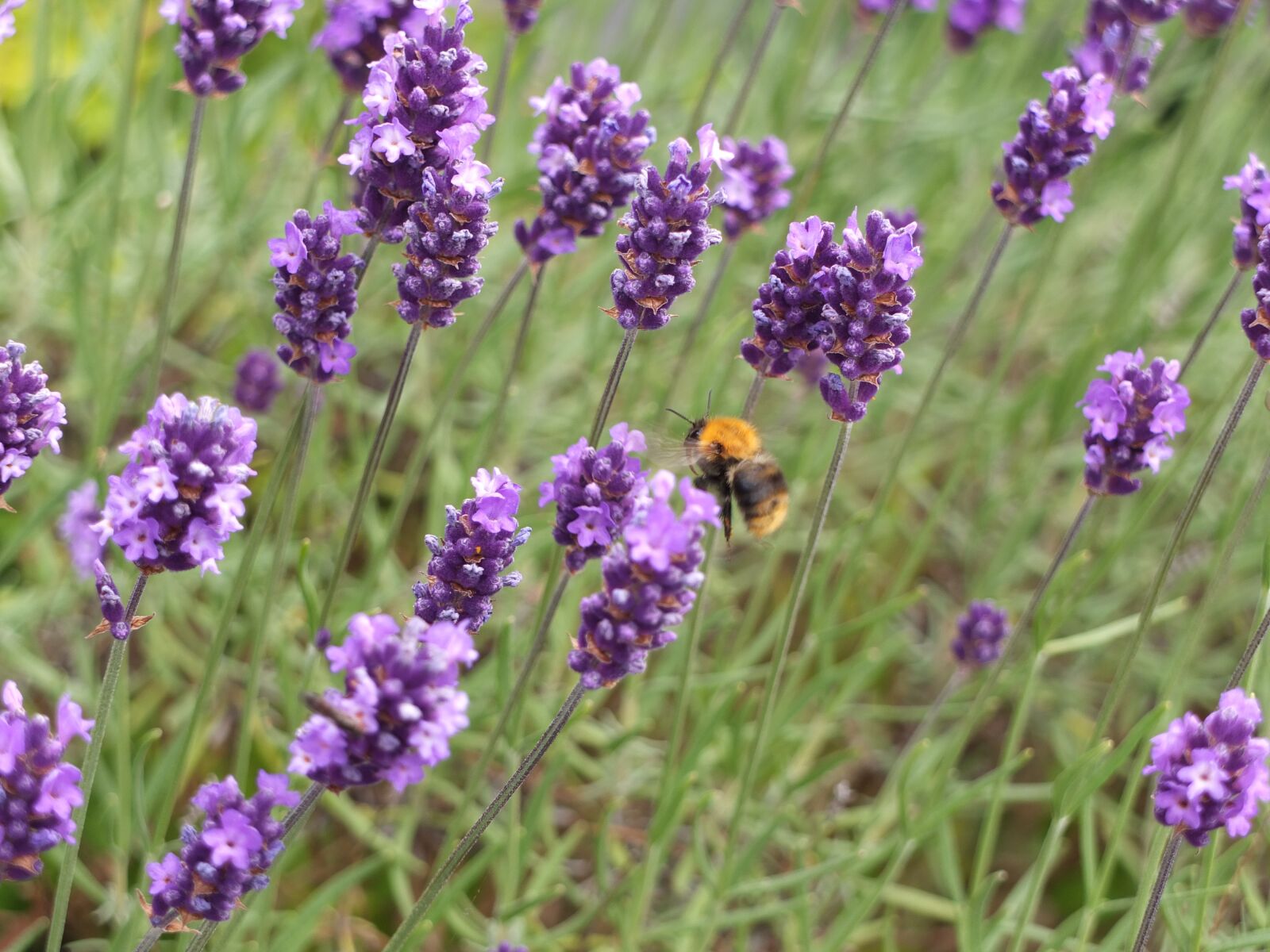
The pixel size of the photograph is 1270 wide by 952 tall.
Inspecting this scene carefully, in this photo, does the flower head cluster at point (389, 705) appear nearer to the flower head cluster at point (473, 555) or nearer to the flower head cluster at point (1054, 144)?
the flower head cluster at point (473, 555)

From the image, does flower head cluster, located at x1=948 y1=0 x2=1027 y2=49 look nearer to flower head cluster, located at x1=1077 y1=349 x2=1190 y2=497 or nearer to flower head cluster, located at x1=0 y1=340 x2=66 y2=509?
flower head cluster, located at x1=1077 y1=349 x2=1190 y2=497

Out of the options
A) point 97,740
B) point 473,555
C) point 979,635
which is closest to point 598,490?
point 473,555

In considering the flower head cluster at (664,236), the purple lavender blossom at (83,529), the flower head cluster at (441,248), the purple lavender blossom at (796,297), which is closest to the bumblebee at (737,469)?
the purple lavender blossom at (796,297)

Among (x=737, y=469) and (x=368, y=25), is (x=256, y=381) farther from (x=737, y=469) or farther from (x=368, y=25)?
(x=737, y=469)

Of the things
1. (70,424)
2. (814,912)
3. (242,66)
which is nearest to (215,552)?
(814,912)

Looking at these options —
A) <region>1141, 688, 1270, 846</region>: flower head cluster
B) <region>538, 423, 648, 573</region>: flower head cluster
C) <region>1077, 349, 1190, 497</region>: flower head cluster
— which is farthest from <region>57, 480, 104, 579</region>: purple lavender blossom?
<region>1141, 688, 1270, 846</region>: flower head cluster

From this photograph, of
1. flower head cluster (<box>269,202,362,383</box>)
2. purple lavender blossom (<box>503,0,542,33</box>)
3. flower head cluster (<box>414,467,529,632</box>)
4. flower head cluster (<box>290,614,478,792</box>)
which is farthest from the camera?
purple lavender blossom (<box>503,0,542,33</box>)

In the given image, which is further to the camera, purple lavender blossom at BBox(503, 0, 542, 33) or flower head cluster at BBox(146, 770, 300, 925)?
purple lavender blossom at BBox(503, 0, 542, 33)
